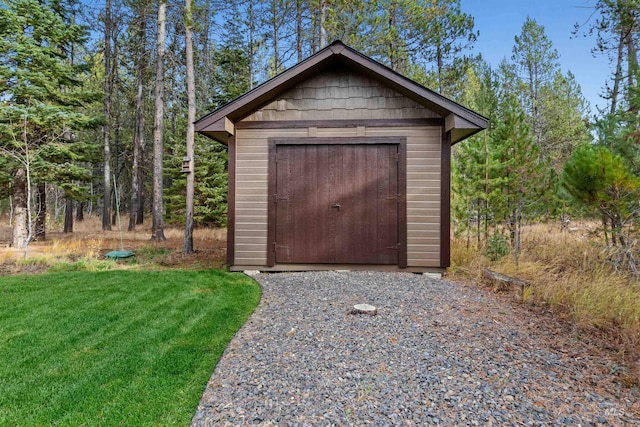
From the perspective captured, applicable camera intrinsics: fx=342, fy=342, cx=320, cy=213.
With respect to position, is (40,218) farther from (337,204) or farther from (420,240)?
(420,240)

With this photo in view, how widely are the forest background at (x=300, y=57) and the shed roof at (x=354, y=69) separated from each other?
5.58ft

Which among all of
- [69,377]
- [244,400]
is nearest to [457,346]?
[244,400]

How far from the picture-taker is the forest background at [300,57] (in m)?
6.48

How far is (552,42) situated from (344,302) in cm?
1878

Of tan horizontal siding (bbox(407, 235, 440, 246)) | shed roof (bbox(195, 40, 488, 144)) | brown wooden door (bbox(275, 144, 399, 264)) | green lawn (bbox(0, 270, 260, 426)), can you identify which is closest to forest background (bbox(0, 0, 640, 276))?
shed roof (bbox(195, 40, 488, 144))

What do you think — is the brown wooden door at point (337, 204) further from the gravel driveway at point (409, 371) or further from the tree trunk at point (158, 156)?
the tree trunk at point (158, 156)

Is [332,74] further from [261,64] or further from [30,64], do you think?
[261,64]

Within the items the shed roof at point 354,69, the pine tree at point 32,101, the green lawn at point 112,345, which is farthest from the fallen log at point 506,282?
the pine tree at point 32,101

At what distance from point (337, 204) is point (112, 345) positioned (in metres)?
3.67

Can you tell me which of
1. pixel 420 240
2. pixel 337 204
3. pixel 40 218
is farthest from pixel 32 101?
pixel 420 240

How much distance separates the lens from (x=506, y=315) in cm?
370

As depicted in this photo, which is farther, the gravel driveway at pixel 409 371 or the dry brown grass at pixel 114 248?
the dry brown grass at pixel 114 248

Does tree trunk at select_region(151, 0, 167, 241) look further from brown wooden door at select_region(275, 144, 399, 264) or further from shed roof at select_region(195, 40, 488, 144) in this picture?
brown wooden door at select_region(275, 144, 399, 264)

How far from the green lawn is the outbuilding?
1170 millimetres
